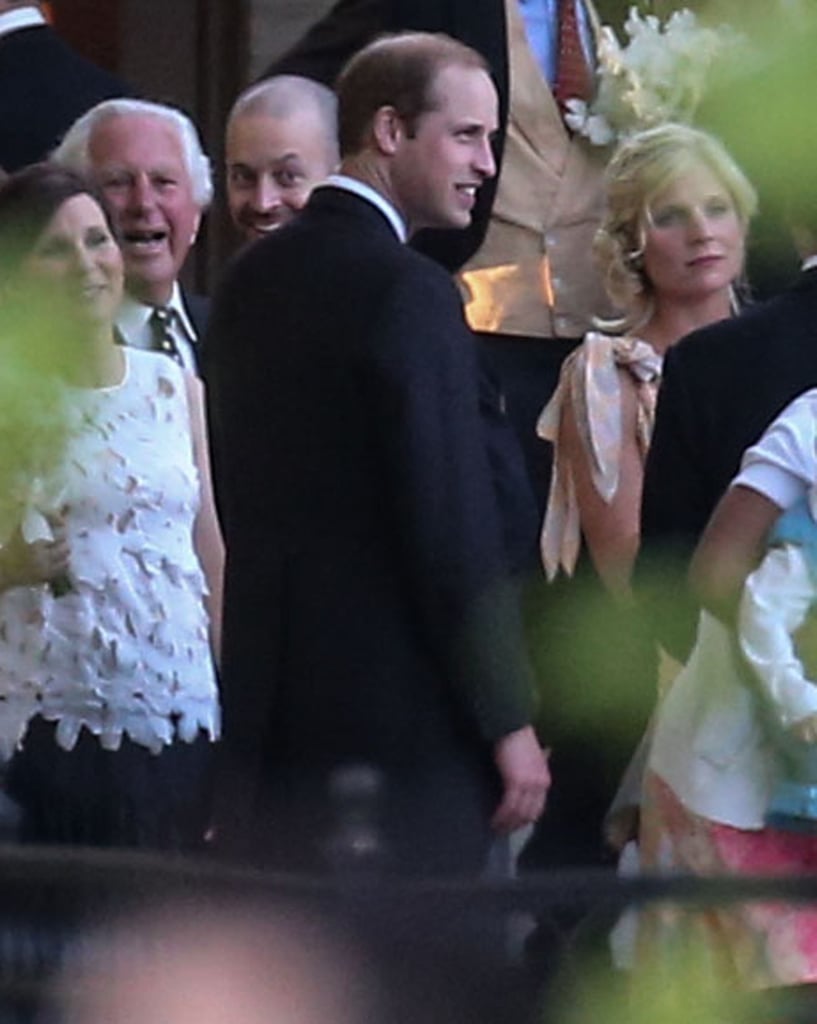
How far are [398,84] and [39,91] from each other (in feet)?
3.03

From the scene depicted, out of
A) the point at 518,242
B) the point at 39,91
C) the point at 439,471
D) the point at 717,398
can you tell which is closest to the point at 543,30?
the point at 39,91

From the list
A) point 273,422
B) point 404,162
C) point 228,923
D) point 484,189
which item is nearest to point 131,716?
point 273,422

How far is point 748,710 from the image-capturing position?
349 cm

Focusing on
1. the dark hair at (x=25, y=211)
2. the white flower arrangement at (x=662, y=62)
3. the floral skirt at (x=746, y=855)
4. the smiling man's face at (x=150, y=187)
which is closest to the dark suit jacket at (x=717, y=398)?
the floral skirt at (x=746, y=855)

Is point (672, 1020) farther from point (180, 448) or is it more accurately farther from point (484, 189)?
point (484, 189)

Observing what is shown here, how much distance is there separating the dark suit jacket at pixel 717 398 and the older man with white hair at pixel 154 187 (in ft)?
2.92

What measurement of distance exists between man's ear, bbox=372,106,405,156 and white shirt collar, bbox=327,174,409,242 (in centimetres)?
8

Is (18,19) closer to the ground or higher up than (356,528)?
higher up

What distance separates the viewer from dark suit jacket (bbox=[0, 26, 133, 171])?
279cm

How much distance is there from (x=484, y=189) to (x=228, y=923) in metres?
3.35

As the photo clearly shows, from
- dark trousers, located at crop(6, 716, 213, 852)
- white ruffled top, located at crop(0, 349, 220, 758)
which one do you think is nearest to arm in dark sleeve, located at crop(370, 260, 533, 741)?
white ruffled top, located at crop(0, 349, 220, 758)

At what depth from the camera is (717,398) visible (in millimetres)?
3723

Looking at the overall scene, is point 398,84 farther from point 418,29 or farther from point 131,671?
point 131,671

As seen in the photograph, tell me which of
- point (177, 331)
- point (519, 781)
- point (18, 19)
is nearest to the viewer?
point (18, 19)
